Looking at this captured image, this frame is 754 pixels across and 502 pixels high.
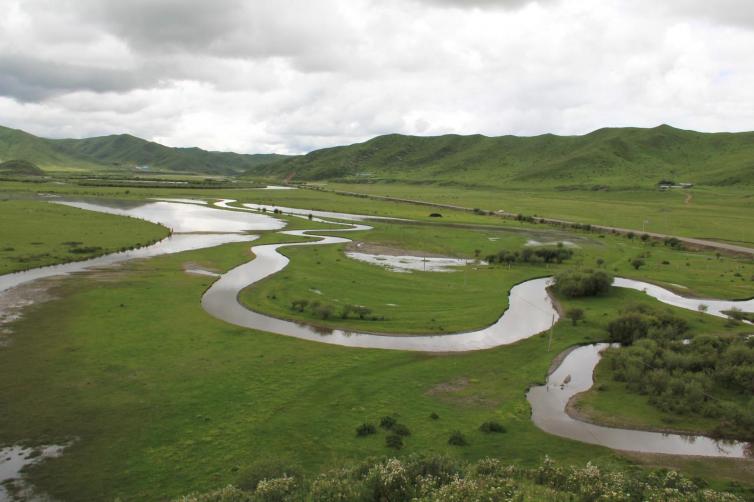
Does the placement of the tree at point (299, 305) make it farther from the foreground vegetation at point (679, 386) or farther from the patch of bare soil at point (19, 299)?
the foreground vegetation at point (679, 386)

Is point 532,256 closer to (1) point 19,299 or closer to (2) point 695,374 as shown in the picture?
(2) point 695,374

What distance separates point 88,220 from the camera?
12069cm

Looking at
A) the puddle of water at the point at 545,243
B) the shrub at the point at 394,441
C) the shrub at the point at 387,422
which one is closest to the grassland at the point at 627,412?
the shrub at the point at 387,422

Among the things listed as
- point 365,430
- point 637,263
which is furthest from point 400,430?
point 637,263

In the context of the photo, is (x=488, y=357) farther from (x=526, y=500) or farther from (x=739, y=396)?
(x=526, y=500)

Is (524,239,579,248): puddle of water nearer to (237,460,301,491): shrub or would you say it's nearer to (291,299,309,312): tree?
(291,299,309,312): tree

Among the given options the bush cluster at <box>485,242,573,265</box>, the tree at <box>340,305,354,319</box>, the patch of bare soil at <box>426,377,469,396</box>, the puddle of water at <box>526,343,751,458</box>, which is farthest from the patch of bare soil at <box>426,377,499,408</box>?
the bush cluster at <box>485,242,573,265</box>

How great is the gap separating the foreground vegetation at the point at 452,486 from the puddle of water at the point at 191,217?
105m

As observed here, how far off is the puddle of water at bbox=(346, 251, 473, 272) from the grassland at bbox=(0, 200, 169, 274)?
4516 centimetres

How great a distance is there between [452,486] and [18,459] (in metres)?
23.6

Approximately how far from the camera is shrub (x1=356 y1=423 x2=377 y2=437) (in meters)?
29.6

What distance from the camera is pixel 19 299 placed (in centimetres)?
5528

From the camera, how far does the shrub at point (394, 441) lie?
28.3 meters

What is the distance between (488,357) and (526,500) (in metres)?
26.1
